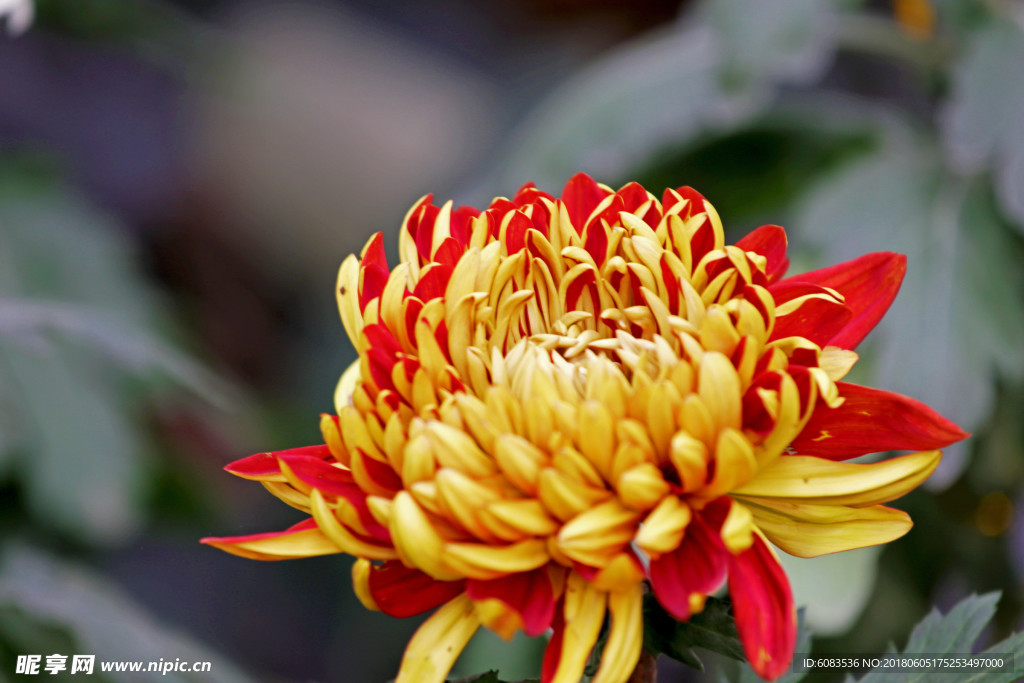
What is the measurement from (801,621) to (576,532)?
7.5 inches

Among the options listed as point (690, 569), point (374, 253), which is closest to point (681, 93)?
point (374, 253)

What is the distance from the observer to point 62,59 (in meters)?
1.63

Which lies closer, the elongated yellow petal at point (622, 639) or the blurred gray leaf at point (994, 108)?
the elongated yellow petal at point (622, 639)

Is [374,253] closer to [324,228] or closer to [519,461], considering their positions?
[519,461]

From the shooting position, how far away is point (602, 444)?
31cm

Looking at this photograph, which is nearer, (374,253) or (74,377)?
(374,253)

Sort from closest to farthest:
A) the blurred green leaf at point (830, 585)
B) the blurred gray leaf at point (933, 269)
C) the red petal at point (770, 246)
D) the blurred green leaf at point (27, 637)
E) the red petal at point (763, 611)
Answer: the red petal at point (763, 611), the red petal at point (770, 246), the blurred green leaf at point (27, 637), the blurred green leaf at point (830, 585), the blurred gray leaf at point (933, 269)

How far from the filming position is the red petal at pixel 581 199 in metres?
0.42

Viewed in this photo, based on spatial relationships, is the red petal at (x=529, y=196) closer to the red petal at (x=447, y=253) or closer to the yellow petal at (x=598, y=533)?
the red petal at (x=447, y=253)

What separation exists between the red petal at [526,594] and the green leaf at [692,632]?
52 millimetres

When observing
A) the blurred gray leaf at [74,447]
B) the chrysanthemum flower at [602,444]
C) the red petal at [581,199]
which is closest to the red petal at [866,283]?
the chrysanthemum flower at [602,444]

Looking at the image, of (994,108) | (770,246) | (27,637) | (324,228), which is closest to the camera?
(770,246)

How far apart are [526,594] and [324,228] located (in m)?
1.93

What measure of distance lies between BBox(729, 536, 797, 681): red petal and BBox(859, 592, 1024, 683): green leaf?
4.9 inches
